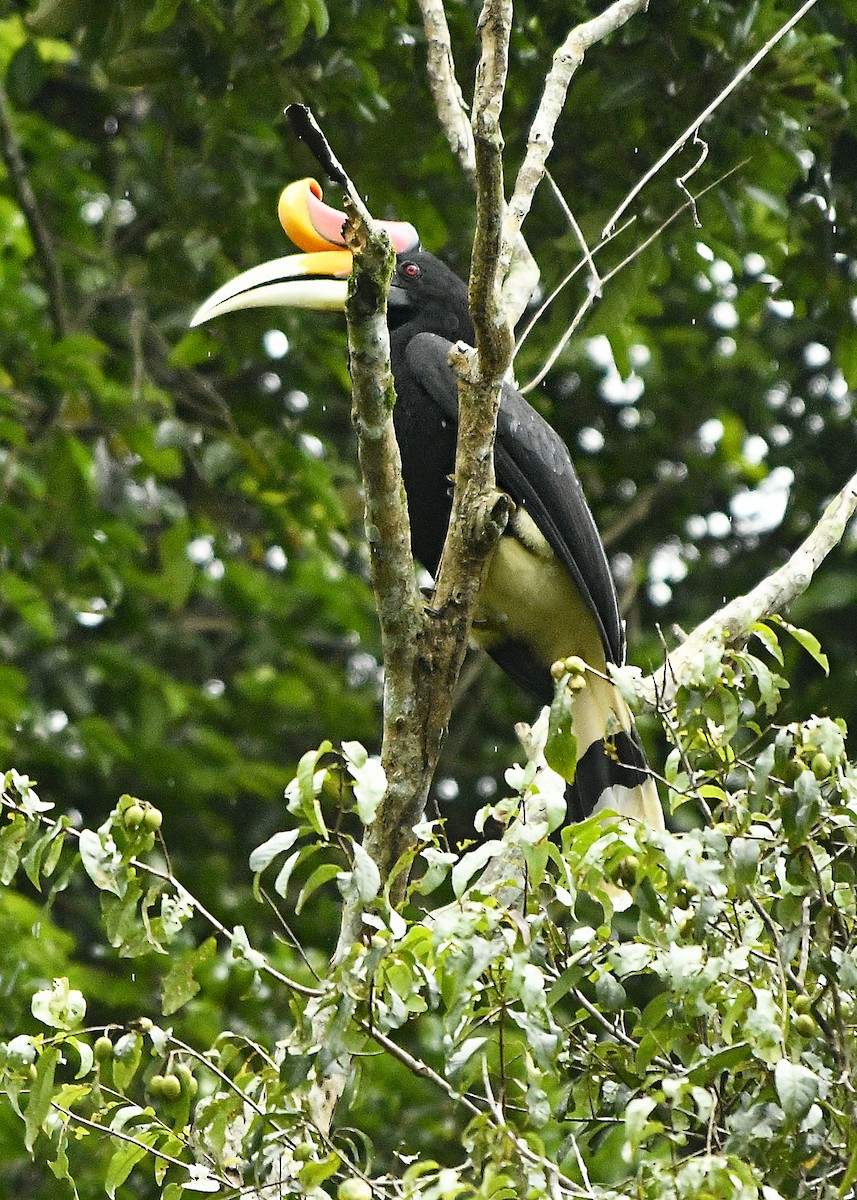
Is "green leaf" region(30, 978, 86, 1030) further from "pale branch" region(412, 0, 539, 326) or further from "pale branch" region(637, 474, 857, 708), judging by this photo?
"pale branch" region(412, 0, 539, 326)

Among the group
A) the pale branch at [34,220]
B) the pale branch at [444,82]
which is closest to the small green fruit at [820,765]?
the pale branch at [444,82]

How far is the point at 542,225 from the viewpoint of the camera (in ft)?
14.7

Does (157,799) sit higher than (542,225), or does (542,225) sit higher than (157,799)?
(542,225)

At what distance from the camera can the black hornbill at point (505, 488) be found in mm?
3902

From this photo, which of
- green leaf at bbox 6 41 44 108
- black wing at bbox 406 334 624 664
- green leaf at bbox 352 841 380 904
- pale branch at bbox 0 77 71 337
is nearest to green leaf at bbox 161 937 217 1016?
green leaf at bbox 352 841 380 904

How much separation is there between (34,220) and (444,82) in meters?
1.83

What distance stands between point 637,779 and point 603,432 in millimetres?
2548

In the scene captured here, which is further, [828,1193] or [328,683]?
[328,683]

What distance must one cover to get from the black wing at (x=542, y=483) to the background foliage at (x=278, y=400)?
14.6 inches

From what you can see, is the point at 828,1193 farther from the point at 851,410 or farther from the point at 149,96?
the point at 149,96

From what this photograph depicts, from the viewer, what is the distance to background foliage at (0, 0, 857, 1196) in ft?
13.5

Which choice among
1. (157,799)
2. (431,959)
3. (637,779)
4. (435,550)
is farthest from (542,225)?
(431,959)

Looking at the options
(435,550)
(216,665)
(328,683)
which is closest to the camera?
(435,550)

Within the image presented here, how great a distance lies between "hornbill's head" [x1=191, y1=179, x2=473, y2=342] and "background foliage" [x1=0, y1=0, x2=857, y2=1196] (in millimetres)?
241
